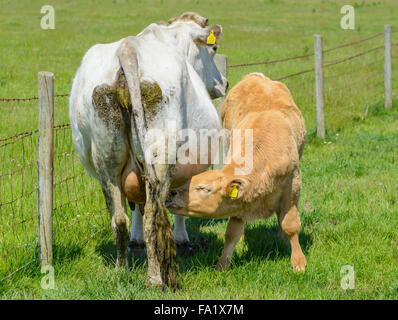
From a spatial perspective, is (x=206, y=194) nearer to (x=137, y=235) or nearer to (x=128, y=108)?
(x=128, y=108)

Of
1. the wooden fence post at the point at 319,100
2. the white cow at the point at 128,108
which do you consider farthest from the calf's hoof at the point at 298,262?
the wooden fence post at the point at 319,100

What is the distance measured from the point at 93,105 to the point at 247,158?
4.73ft

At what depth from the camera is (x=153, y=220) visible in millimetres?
4152

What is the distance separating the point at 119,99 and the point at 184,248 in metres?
2.13

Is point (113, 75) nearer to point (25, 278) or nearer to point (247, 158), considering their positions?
point (247, 158)

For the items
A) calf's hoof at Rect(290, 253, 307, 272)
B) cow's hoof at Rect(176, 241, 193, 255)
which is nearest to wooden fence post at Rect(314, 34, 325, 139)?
cow's hoof at Rect(176, 241, 193, 255)

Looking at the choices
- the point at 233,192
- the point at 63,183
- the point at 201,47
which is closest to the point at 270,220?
the point at 233,192

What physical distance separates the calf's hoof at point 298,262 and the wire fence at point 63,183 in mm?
2012

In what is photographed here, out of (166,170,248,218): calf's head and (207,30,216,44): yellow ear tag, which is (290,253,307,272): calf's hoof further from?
(207,30,216,44): yellow ear tag

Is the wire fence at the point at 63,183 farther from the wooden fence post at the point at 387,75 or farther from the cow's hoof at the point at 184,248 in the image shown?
the cow's hoof at the point at 184,248

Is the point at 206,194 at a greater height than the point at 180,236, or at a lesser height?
greater

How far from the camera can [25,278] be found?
15.3 feet

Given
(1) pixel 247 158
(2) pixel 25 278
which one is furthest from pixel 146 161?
(2) pixel 25 278

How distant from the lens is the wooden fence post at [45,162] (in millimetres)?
4793
